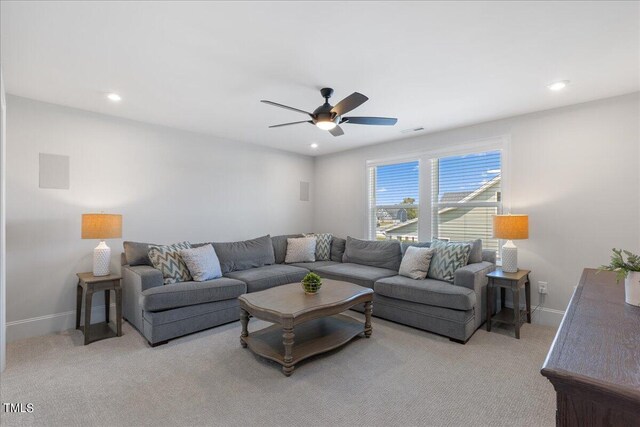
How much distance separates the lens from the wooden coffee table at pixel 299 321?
8.07 feet

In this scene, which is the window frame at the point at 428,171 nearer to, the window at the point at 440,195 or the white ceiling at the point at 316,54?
the window at the point at 440,195

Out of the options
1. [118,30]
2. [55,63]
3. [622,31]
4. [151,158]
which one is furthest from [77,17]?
[622,31]

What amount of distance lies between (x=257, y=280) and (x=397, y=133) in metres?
2.86

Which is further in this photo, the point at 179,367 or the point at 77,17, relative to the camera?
the point at 179,367

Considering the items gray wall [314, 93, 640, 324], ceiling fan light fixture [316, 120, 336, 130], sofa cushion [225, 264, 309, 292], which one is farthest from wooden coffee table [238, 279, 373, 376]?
gray wall [314, 93, 640, 324]

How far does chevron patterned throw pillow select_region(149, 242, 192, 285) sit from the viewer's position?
3396 mm

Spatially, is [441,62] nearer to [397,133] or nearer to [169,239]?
[397,133]

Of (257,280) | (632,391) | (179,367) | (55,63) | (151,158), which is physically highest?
(55,63)

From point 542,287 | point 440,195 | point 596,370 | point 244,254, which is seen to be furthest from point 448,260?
point 596,370

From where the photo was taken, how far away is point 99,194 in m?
3.62

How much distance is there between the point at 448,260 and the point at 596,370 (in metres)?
2.83

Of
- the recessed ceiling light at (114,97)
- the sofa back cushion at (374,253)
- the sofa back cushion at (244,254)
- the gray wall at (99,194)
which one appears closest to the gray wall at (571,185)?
the sofa back cushion at (374,253)

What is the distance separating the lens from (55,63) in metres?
2.46

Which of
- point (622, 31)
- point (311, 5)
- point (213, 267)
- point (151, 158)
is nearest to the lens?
point (311, 5)
